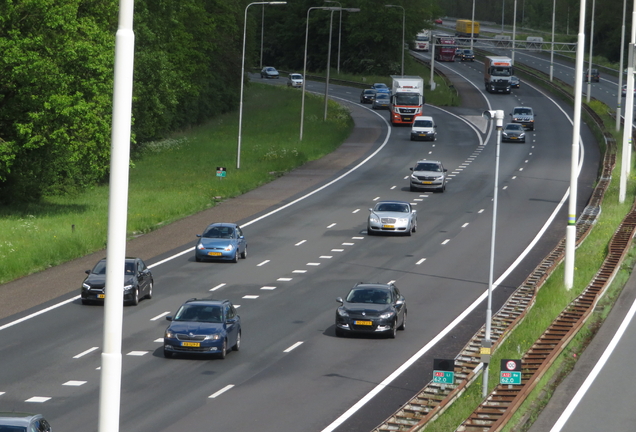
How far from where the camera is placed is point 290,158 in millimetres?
67000

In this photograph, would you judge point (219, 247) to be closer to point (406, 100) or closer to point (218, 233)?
point (218, 233)

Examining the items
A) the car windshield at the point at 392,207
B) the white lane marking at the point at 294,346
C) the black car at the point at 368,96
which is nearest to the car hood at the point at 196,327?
the white lane marking at the point at 294,346

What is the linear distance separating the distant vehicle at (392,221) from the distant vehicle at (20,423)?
101 ft

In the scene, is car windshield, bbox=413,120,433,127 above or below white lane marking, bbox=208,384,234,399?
above

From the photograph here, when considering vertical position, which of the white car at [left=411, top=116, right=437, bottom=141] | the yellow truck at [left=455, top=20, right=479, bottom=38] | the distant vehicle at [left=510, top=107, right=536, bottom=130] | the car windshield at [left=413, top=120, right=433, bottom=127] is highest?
the yellow truck at [left=455, top=20, right=479, bottom=38]

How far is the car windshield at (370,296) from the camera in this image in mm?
29594

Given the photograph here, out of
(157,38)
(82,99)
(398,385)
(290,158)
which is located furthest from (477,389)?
(157,38)

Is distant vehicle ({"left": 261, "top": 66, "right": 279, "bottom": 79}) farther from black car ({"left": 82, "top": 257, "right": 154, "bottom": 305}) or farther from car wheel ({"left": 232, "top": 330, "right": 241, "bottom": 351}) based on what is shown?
car wheel ({"left": 232, "top": 330, "right": 241, "bottom": 351})

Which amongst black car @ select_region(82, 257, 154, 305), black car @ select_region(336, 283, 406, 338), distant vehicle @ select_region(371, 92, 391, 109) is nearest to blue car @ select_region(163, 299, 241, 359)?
black car @ select_region(336, 283, 406, 338)

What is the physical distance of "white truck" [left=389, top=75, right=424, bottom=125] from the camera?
84812 mm

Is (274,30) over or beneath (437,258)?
over

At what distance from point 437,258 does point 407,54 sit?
10091cm

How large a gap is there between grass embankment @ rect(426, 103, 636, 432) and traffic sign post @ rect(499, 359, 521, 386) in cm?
68

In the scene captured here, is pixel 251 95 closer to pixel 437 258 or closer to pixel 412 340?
pixel 437 258
